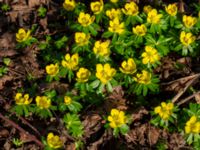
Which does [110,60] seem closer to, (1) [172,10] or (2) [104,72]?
(2) [104,72]

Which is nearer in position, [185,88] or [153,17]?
[185,88]

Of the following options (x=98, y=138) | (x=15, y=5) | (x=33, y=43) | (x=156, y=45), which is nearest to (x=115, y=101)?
(x=98, y=138)

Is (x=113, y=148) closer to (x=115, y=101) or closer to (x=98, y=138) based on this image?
(x=98, y=138)

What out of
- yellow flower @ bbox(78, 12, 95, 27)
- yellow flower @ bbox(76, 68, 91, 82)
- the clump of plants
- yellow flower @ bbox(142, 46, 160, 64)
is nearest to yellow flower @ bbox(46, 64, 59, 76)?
the clump of plants

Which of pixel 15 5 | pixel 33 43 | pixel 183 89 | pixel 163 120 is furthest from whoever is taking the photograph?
pixel 15 5

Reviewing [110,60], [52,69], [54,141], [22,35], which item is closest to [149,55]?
[110,60]
